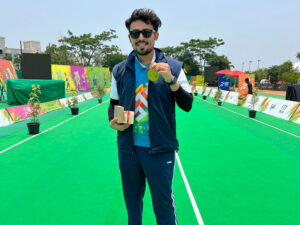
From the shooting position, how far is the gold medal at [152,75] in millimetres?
1812

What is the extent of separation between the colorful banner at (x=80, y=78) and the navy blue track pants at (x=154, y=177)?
3077cm

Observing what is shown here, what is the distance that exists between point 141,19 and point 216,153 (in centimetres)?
526

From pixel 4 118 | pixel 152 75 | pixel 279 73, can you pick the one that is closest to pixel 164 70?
pixel 152 75

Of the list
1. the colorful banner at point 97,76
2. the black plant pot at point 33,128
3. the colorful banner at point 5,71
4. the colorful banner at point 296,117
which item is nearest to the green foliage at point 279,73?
the colorful banner at point 97,76

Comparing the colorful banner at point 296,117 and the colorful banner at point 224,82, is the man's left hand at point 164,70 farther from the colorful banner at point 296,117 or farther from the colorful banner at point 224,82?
the colorful banner at point 224,82

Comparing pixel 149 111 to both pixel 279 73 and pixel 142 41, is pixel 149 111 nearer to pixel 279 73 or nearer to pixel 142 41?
pixel 142 41

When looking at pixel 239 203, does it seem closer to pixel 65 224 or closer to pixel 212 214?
pixel 212 214

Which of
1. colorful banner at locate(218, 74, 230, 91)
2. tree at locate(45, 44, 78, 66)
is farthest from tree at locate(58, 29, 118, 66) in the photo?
colorful banner at locate(218, 74, 230, 91)

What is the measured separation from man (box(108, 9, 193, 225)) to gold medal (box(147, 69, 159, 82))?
0.09 meters

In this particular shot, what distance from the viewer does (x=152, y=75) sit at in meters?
1.83

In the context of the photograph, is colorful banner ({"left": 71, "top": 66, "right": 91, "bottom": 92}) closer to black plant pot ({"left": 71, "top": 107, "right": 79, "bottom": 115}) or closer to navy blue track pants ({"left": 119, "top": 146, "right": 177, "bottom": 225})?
black plant pot ({"left": 71, "top": 107, "right": 79, "bottom": 115})

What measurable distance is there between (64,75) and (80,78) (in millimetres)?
4008

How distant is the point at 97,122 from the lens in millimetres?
10883

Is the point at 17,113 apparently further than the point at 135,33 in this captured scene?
Yes
